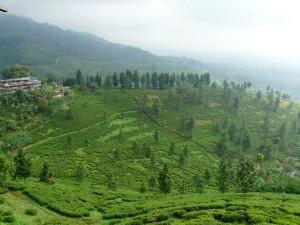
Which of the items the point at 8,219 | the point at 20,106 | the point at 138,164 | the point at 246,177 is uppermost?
the point at 8,219

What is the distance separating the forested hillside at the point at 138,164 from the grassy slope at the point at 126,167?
28 cm

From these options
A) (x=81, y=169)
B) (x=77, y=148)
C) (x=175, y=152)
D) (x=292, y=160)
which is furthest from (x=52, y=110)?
(x=292, y=160)

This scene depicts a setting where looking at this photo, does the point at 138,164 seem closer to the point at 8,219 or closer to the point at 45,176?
the point at 45,176

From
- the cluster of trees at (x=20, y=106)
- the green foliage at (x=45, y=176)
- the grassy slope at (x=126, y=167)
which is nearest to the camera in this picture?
the grassy slope at (x=126, y=167)

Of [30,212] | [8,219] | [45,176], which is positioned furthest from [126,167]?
[8,219]

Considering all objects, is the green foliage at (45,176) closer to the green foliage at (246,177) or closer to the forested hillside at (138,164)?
the forested hillside at (138,164)

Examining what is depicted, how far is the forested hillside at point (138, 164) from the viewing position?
169ft

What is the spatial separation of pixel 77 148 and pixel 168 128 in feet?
169

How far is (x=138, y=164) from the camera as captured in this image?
426 ft

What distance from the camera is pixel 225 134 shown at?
16788cm

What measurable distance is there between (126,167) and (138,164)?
6054 millimetres

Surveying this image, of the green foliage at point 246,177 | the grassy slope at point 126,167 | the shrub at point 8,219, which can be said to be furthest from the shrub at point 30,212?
the green foliage at point 246,177

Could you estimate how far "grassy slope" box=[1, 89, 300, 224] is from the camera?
153 ft

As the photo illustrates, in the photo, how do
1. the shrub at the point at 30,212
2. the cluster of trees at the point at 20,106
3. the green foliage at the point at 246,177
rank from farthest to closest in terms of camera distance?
1. the cluster of trees at the point at 20,106
2. the green foliage at the point at 246,177
3. the shrub at the point at 30,212
